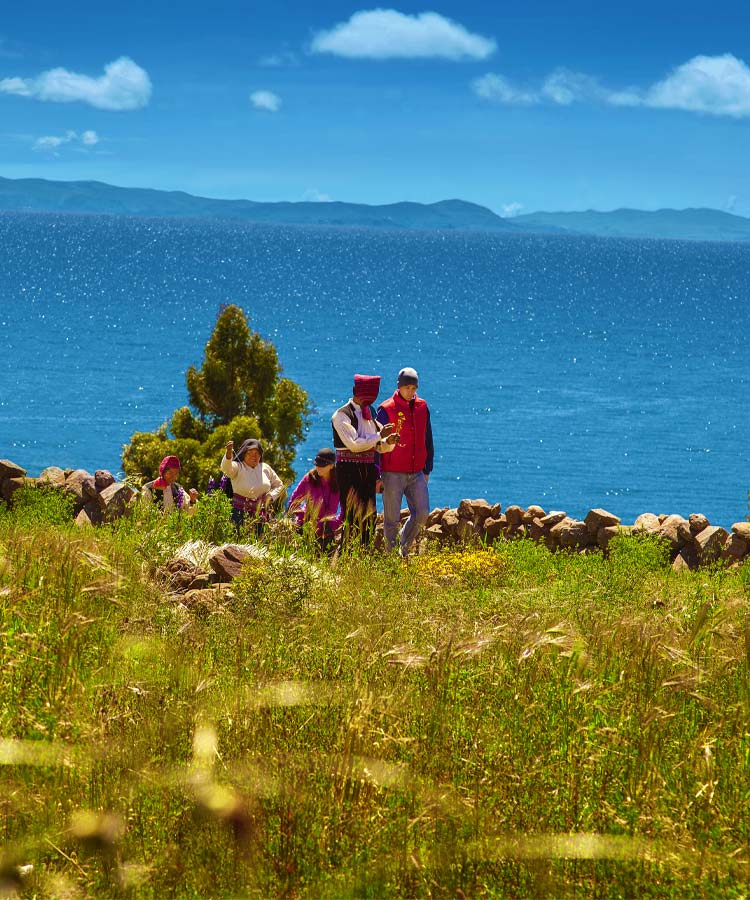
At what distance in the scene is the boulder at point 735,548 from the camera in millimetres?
13633

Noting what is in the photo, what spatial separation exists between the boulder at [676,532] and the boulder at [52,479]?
7972 millimetres

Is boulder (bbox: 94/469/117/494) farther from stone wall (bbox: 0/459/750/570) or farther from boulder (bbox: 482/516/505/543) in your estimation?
boulder (bbox: 482/516/505/543)

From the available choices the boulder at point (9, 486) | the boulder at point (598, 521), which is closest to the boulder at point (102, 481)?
the boulder at point (9, 486)

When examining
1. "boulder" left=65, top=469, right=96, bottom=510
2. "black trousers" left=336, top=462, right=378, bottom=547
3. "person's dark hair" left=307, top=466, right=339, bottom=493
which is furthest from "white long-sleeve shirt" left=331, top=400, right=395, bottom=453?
"boulder" left=65, top=469, right=96, bottom=510

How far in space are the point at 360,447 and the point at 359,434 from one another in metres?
0.15

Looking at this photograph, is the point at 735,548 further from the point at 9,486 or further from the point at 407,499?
the point at 9,486

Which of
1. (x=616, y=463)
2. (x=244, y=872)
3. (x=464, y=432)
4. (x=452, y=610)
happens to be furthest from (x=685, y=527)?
(x=464, y=432)

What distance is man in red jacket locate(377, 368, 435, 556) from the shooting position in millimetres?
12078

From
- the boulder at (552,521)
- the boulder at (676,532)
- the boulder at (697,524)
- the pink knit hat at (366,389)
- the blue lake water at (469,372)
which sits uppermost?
the pink knit hat at (366,389)

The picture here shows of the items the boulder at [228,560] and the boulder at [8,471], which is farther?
the boulder at [8,471]

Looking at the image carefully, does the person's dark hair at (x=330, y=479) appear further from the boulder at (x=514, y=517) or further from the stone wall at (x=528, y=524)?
the boulder at (x=514, y=517)

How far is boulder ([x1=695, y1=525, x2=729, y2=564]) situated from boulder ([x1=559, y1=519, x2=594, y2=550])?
61.0 inches

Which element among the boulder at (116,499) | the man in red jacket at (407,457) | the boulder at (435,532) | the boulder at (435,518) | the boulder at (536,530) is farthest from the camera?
the boulder at (435,518)

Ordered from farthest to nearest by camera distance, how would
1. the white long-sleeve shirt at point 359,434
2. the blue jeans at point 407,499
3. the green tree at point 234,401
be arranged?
1. the green tree at point 234,401
2. the blue jeans at point 407,499
3. the white long-sleeve shirt at point 359,434
